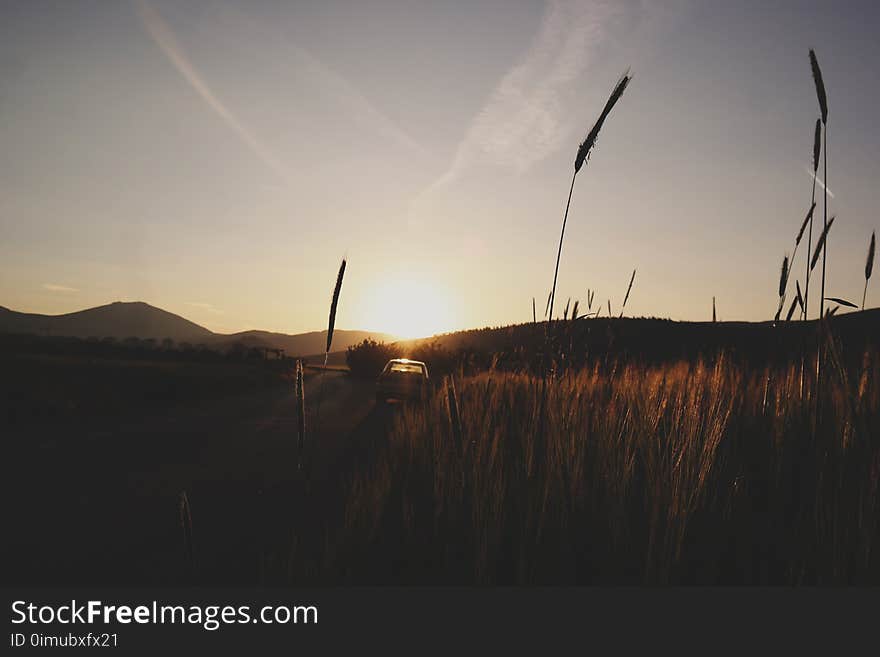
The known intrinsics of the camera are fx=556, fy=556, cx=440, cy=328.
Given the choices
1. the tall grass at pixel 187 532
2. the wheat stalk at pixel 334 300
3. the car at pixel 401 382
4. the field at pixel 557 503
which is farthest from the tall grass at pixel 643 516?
the car at pixel 401 382

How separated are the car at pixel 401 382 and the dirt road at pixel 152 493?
2.93 meters

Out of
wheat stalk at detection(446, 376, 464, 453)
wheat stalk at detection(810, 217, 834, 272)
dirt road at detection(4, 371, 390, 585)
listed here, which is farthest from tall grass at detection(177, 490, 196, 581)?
wheat stalk at detection(810, 217, 834, 272)

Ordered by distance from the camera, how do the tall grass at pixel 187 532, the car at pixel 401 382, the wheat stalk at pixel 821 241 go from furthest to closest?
the car at pixel 401 382 < the wheat stalk at pixel 821 241 < the tall grass at pixel 187 532

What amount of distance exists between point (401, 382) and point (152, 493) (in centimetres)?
901

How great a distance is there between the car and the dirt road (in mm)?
2935

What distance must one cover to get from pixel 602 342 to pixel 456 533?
316 centimetres

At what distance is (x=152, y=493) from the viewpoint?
5.49 meters

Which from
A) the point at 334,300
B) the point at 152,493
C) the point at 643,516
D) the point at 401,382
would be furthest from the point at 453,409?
the point at 401,382

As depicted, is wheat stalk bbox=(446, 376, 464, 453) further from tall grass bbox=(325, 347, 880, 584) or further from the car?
the car

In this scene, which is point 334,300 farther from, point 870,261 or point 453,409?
point 870,261

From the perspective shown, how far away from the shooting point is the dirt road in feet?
11.0

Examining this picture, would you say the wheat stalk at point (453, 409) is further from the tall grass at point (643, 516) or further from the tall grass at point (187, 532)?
the tall grass at point (187, 532)

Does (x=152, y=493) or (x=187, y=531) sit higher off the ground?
(x=187, y=531)

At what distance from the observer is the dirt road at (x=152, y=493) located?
3359mm
